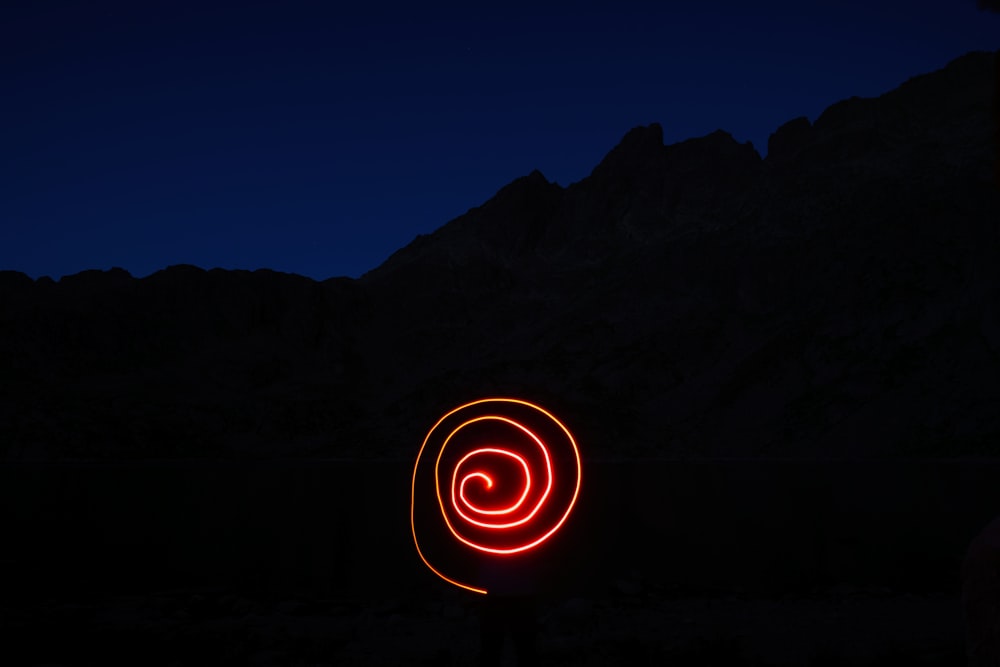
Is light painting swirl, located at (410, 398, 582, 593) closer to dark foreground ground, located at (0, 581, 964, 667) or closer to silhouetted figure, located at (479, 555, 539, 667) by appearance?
silhouetted figure, located at (479, 555, 539, 667)

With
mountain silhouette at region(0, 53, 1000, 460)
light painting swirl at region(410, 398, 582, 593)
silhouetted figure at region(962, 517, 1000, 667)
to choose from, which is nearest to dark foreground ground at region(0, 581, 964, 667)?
light painting swirl at region(410, 398, 582, 593)

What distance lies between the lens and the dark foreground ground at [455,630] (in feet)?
39.5

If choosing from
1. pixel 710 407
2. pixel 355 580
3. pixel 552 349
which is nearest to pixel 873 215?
pixel 710 407

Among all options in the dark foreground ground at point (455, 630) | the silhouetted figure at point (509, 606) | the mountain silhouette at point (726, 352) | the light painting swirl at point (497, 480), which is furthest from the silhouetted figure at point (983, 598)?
the mountain silhouette at point (726, 352)

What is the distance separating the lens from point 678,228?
19600 centimetres

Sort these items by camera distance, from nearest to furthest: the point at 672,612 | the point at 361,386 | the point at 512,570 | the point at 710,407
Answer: the point at 512,570 < the point at 672,612 < the point at 710,407 < the point at 361,386

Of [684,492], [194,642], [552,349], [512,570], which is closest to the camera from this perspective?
[512,570]

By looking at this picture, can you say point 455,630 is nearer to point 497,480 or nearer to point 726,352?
point 497,480

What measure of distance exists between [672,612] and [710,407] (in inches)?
4670

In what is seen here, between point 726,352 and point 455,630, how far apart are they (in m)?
135

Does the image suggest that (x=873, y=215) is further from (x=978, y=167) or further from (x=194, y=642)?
(x=194, y=642)

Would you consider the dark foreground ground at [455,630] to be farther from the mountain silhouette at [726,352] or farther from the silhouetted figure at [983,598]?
the mountain silhouette at [726,352]

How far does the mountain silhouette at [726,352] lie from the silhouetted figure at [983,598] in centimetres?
10232

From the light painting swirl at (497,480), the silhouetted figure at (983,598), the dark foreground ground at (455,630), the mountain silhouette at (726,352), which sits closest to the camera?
the silhouetted figure at (983,598)
